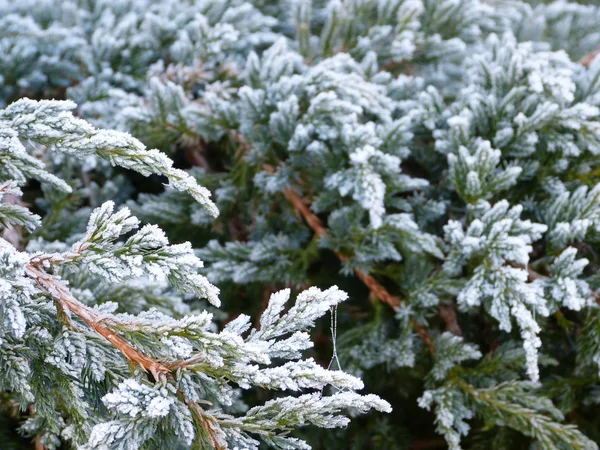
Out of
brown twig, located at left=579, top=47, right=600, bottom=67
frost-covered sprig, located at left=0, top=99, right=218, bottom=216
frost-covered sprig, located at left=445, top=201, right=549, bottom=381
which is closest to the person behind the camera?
frost-covered sprig, located at left=0, top=99, right=218, bottom=216

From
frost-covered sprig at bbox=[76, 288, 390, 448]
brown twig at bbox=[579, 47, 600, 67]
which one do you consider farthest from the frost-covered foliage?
brown twig at bbox=[579, 47, 600, 67]

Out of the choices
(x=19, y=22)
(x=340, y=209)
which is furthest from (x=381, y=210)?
(x=19, y=22)

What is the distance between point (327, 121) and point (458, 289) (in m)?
0.58

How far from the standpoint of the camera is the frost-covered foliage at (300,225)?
0.98 meters

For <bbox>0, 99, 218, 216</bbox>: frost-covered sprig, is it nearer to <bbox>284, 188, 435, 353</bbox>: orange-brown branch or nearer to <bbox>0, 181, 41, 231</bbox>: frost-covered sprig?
<bbox>0, 181, 41, 231</bbox>: frost-covered sprig

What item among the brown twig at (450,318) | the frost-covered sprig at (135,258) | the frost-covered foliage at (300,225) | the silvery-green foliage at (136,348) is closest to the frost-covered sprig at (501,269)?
the frost-covered foliage at (300,225)

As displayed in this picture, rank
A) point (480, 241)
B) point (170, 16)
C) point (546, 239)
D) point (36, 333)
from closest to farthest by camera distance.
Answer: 1. point (36, 333)
2. point (480, 241)
3. point (546, 239)
4. point (170, 16)

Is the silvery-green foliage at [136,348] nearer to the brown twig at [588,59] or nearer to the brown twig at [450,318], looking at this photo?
the brown twig at [450,318]

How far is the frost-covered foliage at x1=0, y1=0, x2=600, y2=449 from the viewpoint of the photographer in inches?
38.8

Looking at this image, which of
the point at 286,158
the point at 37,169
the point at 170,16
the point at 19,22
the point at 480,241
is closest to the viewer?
the point at 37,169

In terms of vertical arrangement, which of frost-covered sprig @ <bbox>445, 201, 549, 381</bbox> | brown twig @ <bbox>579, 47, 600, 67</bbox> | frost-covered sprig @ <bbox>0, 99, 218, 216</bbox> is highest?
frost-covered sprig @ <bbox>0, 99, 218, 216</bbox>

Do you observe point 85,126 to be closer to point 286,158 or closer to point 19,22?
point 286,158

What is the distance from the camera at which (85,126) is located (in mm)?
1070

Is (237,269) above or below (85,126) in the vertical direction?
below
